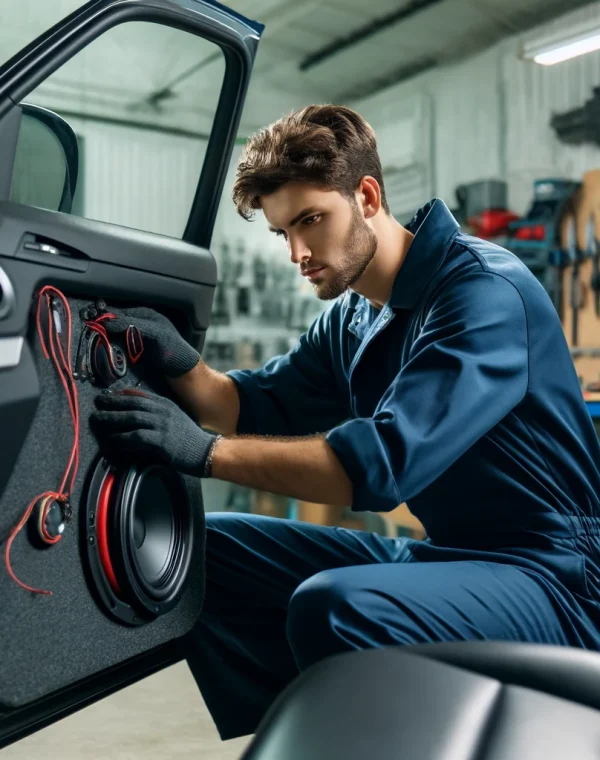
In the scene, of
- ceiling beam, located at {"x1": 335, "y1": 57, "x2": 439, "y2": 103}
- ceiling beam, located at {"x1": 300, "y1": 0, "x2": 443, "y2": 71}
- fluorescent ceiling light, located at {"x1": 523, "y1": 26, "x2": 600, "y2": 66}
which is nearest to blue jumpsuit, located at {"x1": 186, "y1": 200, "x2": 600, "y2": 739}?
fluorescent ceiling light, located at {"x1": 523, "y1": 26, "x2": 600, "y2": 66}

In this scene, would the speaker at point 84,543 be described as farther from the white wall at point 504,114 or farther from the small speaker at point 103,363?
the white wall at point 504,114

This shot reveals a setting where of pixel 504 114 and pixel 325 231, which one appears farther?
pixel 504 114

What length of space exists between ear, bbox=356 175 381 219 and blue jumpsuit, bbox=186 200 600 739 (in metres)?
0.08

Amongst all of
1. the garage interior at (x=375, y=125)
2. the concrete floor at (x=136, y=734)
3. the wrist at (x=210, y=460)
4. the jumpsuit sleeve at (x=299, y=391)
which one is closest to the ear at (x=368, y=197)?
the jumpsuit sleeve at (x=299, y=391)

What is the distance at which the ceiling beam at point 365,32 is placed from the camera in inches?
182

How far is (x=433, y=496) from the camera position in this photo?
137 centimetres

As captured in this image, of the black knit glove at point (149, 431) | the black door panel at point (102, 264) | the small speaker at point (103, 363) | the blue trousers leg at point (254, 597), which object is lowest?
the blue trousers leg at point (254, 597)

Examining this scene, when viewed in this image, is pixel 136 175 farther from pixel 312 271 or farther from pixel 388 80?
pixel 312 271

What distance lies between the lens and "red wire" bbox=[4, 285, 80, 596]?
102cm

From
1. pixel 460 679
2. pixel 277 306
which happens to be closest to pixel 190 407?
pixel 460 679

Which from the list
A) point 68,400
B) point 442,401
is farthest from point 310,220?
point 68,400

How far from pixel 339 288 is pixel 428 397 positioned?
370 mm

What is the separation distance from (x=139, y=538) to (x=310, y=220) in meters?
0.59

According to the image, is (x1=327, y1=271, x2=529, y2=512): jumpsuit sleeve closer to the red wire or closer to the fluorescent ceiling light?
the red wire
